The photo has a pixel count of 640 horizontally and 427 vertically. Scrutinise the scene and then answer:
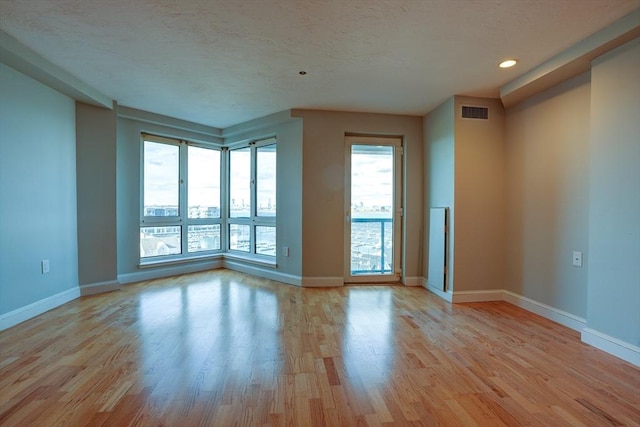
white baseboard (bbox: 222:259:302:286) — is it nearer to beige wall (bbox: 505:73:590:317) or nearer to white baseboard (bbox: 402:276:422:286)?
white baseboard (bbox: 402:276:422:286)

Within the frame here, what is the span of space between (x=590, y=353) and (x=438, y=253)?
1.67 metres

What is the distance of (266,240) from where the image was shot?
15.3ft

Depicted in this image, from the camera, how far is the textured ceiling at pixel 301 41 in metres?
1.91

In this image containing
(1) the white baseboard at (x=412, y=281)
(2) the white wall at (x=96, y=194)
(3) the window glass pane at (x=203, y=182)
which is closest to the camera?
(2) the white wall at (x=96, y=194)

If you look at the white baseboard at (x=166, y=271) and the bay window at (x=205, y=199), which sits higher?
the bay window at (x=205, y=199)

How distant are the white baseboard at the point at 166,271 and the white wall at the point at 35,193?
2.38 feet

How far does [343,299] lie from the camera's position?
348 cm

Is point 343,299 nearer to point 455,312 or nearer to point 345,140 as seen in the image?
point 455,312

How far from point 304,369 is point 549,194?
287 centimetres

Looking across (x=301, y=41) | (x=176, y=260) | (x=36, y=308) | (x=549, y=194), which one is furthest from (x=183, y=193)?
(x=549, y=194)

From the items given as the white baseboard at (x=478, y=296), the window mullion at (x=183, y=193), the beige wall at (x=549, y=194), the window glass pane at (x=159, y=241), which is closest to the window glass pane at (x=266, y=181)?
the window mullion at (x=183, y=193)

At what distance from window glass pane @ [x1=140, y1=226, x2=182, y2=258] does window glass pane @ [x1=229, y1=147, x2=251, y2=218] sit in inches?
38.3

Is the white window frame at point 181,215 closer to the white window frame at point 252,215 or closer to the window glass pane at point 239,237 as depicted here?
the white window frame at point 252,215

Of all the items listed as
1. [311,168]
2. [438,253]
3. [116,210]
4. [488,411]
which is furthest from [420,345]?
[116,210]
